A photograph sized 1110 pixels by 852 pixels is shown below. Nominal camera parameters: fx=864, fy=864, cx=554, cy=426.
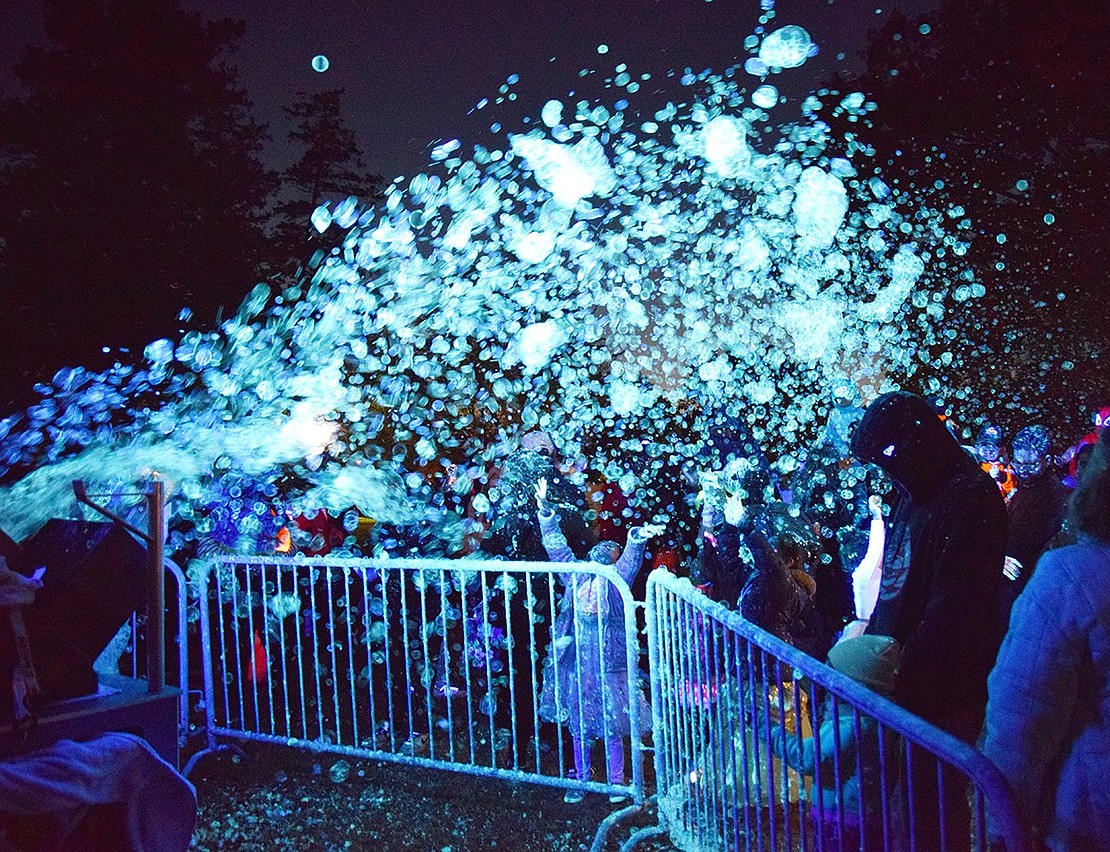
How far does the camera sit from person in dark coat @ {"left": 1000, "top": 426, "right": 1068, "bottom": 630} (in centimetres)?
603

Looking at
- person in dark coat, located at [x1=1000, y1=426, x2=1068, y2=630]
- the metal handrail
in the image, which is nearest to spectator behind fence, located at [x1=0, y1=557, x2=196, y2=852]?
the metal handrail

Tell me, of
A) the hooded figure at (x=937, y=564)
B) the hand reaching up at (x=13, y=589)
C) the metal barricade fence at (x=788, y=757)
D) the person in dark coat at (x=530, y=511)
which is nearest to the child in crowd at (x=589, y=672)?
the person in dark coat at (x=530, y=511)

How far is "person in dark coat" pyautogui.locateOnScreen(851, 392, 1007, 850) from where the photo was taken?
3150 millimetres

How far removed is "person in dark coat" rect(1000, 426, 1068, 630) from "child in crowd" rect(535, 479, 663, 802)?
2.68m

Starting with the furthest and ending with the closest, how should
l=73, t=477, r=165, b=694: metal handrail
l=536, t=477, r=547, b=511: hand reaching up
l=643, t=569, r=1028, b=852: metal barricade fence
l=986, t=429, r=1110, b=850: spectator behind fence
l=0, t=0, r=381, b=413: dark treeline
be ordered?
l=0, t=0, r=381, b=413: dark treeline, l=536, t=477, r=547, b=511: hand reaching up, l=73, t=477, r=165, b=694: metal handrail, l=986, t=429, r=1110, b=850: spectator behind fence, l=643, t=569, r=1028, b=852: metal barricade fence

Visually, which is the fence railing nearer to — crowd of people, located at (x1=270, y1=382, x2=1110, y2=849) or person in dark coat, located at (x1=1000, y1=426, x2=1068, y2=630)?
crowd of people, located at (x1=270, y1=382, x2=1110, y2=849)

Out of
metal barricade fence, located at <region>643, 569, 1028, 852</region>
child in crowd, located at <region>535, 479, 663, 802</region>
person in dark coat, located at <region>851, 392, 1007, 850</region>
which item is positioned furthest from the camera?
child in crowd, located at <region>535, 479, 663, 802</region>

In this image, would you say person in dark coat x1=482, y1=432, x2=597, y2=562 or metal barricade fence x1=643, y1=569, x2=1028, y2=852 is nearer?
metal barricade fence x1=643, y1=569, x2=1028, y2=852

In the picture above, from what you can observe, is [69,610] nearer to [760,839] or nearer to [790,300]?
[760,839]

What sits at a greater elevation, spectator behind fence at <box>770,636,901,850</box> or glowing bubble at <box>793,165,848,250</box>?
glowing bubble at <box>793,165,848,250</box>

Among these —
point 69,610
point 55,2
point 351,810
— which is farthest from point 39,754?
point 55,2

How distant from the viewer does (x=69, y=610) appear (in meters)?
3.10

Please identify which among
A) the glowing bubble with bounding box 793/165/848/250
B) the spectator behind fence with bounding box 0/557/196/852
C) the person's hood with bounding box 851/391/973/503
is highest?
the glowing bubble with bounding box 793/165/848/250

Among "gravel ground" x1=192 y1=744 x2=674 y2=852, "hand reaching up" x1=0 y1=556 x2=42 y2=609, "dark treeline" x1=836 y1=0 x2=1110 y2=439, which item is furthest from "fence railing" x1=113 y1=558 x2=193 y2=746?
"dark treeline" x1=836 y1=0 x2=1110 y2=439
